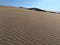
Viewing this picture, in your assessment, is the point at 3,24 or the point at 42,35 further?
the point at 3,24

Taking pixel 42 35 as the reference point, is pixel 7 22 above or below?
above

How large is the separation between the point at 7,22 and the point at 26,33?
1256mm

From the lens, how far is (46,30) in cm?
597

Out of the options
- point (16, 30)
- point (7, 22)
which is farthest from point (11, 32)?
point (7, 22)

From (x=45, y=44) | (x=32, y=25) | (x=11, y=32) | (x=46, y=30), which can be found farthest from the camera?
(x=32, y=25)

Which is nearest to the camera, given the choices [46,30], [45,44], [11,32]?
[45,44]

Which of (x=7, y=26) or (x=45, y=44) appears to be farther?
(x=7, y=26)

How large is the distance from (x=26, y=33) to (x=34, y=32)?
31 cm

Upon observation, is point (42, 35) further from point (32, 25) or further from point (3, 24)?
point (3, 24)

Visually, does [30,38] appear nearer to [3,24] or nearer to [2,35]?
[2,35]

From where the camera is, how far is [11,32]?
17.8ft

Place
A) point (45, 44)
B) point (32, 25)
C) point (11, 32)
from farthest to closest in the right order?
point (32, 25) → point (11, 32) → point (45, 44)

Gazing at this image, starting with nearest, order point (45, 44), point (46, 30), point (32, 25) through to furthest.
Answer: point (45, 44)
point (46, 30)
point (32, 25)

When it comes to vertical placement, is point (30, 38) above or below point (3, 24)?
below
